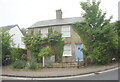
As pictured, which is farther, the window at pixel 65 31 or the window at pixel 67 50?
the window at pixel 65 31

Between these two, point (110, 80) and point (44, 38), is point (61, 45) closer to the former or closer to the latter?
point (44, 38)

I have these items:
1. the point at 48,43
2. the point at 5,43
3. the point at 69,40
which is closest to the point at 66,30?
the point at 69,40

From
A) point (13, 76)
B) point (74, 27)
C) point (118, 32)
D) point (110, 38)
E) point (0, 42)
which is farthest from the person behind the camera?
point (74, 27)

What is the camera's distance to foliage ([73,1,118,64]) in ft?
45.6

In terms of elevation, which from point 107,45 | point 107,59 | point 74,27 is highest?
point 74,27

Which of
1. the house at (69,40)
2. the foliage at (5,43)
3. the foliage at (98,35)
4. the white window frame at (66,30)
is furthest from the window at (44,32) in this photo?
the foliage at (98,35)

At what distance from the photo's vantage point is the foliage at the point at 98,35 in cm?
1389

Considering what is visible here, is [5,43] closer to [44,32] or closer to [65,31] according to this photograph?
[44,32]

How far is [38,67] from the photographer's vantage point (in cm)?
1423

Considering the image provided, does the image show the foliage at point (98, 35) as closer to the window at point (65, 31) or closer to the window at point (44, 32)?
the window at point (65, 31)

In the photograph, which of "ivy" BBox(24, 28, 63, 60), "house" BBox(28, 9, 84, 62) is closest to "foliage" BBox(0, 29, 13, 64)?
"ivy" BBox(24, 28, 63, 60)

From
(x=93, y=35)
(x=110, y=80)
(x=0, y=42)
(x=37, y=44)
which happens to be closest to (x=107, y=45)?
(x=93, y=35)

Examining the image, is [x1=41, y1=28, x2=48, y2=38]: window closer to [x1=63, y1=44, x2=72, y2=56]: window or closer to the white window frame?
the white window frame

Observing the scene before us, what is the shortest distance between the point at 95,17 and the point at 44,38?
7337 millimetres
